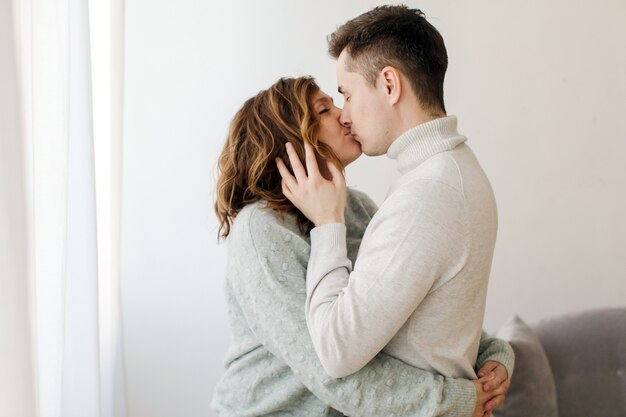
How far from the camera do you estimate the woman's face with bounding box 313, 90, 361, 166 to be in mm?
1798

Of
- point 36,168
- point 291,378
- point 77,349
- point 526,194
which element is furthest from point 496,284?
point 36,168

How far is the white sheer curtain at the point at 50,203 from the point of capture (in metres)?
1.35

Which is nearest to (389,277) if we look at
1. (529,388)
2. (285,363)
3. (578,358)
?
(285,363)

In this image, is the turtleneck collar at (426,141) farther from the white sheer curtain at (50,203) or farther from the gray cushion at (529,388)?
the gray cushion at (529,388)

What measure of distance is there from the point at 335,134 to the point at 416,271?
476 mm

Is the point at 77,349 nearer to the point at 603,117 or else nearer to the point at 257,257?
the point at 257,257

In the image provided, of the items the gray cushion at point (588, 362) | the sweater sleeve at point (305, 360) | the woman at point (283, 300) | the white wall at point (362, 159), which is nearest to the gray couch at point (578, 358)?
the gray cushion at point (588, 362)

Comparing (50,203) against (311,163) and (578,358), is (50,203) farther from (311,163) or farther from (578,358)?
(578,358)

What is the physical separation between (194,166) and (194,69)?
0.33 meters

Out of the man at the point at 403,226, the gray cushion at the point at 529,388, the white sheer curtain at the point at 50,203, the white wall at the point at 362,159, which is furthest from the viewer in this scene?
the white wall at the point at 362,159

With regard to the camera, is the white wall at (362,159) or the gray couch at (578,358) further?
the white wall at (362,159)

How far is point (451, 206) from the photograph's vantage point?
1.48 meters

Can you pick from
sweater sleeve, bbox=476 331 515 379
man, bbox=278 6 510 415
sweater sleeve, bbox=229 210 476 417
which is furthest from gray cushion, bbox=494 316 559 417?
sweater sleeve, bbox=229 210 476 417

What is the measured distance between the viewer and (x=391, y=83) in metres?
1.62
